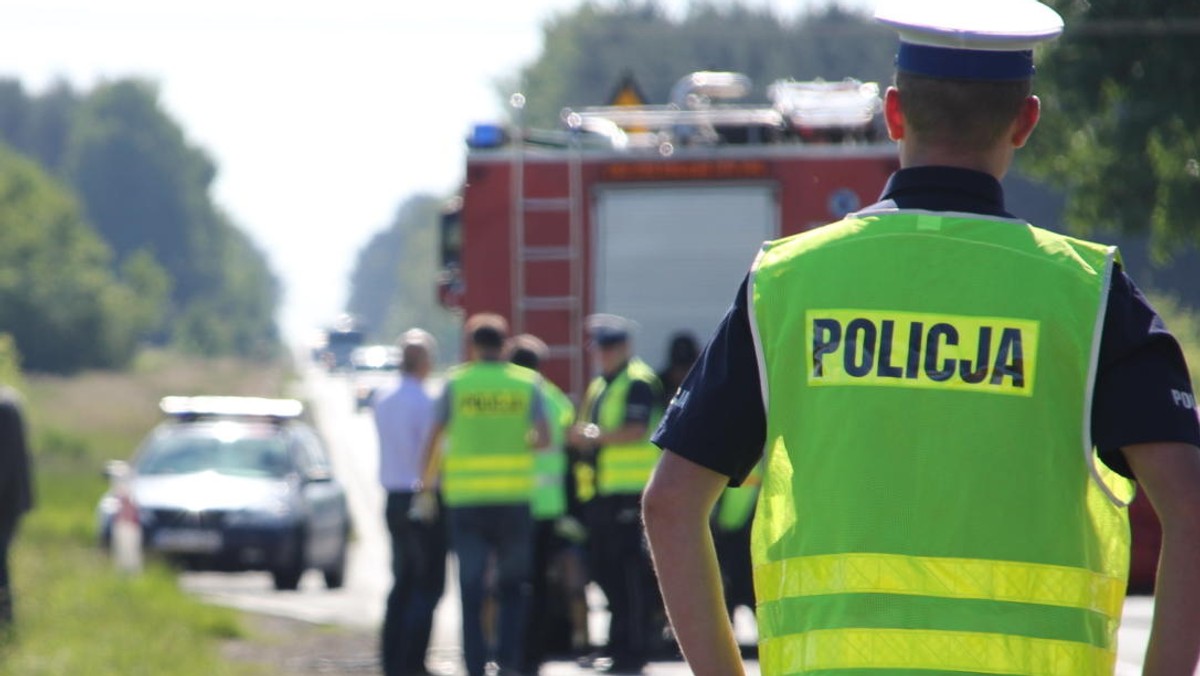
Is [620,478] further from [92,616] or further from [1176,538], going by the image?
[1176,538]

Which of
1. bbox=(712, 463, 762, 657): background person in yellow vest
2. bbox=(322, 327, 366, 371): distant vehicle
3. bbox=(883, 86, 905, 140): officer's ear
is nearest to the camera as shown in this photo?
bbox=(883, 86, 905, 140): officer's ear

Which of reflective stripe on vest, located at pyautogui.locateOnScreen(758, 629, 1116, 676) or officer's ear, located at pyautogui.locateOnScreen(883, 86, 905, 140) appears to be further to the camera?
officer's ear, located at pyautogui.locateOnScreen(883, 86, 905, 140)

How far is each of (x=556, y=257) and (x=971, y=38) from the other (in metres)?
11.5

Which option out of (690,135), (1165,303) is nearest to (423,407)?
(690,135)

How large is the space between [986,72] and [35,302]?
304ft

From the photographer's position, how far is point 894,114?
3.21m

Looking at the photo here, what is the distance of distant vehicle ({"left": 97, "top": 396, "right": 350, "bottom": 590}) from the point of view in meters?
20.1

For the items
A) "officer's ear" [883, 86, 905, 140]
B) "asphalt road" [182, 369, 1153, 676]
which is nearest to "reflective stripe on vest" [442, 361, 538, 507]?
"asphalt road" [182, 369, 1153, 676]

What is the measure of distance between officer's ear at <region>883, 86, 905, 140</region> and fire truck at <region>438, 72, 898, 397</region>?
11.0 metres

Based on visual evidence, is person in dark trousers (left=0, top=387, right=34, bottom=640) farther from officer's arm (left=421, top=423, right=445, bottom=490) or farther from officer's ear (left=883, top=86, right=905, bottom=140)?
officer's ear (left=883, top=86, right=905, bottom=140)

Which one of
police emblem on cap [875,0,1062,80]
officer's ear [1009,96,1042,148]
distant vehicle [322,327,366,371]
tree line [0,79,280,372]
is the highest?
police emblem on cap [875,0,1062,80]

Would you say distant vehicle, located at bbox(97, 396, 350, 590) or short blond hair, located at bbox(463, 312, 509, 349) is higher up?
short blond hair, located at bbox(463, 312, 509, 349)

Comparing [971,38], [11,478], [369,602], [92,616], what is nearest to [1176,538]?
[971,38]

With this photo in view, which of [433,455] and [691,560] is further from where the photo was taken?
[433,455]
